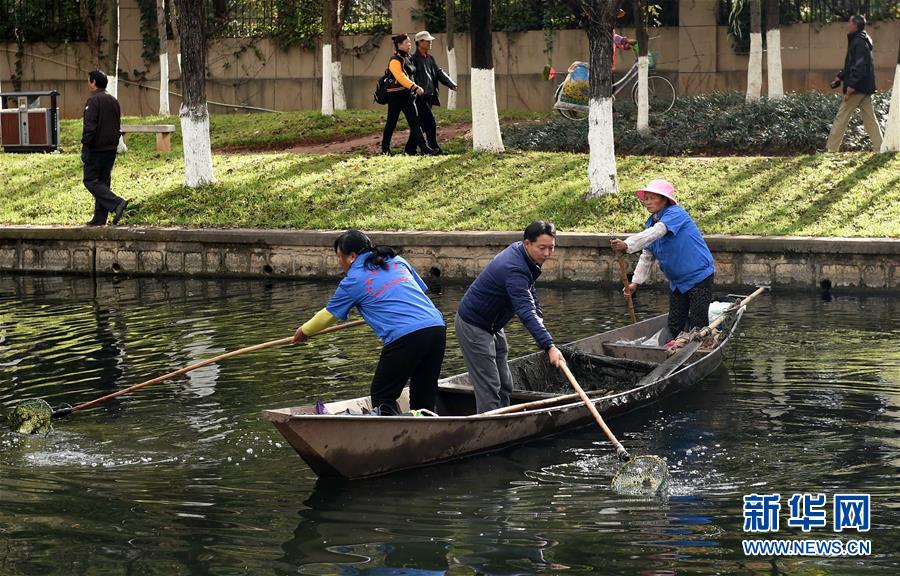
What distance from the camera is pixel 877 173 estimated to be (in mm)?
18391

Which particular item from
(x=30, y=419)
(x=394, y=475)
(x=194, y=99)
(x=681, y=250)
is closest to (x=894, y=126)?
(x=681, y=250)

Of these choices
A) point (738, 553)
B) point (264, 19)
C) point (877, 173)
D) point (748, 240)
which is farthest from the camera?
point (264, 19)

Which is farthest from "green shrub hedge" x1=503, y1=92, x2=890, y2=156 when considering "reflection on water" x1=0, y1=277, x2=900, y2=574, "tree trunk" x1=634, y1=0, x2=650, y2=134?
"reflection on water" x1=0, y1=277, x2=900, y2=574

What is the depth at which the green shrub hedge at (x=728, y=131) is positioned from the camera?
835 inches

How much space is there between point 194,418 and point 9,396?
1938 mm

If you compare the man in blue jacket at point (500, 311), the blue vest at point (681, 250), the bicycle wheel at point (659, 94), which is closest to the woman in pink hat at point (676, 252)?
the blue vest at point (681, 250)

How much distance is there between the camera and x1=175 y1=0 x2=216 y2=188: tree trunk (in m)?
19.8

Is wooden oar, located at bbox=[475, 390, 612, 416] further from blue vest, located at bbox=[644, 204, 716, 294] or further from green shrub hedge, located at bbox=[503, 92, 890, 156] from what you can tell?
green shrub hedge, located at bbox=[503, 92, 890, 156]

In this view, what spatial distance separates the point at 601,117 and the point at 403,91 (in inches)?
136

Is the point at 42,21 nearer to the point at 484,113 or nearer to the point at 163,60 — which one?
the point at 163,60

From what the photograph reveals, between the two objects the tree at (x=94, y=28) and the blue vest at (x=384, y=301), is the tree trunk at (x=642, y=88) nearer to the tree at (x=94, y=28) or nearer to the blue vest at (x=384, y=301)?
the tree at (x=94, y=28)

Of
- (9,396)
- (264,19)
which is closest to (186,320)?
(9,396)

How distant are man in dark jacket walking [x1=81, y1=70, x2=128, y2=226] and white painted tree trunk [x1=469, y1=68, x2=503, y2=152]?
5260 mm

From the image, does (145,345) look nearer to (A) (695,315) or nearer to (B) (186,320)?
(B) (186,320)
